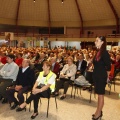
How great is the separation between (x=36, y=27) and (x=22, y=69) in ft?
88.0

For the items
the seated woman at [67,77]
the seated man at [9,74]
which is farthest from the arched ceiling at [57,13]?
the seated man at [9,74]

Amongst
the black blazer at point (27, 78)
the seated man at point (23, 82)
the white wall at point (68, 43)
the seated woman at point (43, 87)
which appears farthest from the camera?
the white wall at point (68, 43)

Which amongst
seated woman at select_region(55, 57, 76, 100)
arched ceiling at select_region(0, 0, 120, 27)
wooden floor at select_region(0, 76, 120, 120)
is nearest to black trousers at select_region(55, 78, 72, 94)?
seated woman at select_region(55, 57, 76, 100)

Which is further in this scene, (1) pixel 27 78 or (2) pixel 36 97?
(1) pixel 27 78

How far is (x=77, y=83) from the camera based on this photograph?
568 centimetres

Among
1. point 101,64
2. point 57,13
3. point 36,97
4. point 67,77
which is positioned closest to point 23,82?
point 36,97

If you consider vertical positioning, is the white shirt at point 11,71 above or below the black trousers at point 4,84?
above

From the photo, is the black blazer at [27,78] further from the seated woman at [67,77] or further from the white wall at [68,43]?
the white wall at [68,43]

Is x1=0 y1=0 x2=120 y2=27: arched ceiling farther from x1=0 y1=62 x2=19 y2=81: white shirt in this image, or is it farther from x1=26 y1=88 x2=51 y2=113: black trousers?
x1=26 y1=88 x2=51 y2=113: black trousers

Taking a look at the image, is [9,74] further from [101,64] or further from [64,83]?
[101,64]

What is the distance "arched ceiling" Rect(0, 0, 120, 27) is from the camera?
2355cm

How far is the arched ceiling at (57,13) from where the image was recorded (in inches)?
927

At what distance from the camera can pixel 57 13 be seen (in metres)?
26.6

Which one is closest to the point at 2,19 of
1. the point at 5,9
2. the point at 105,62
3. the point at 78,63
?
the point at 5,9
